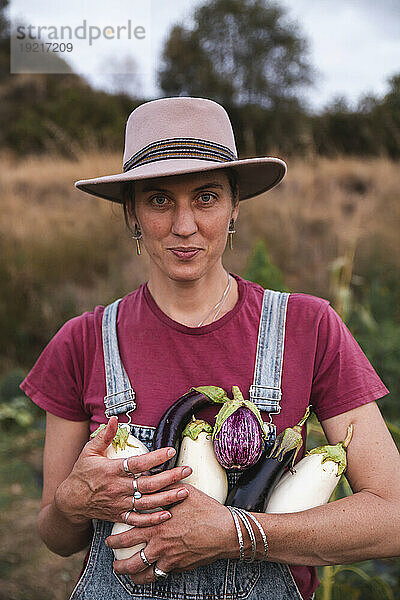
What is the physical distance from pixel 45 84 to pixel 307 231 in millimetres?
13681

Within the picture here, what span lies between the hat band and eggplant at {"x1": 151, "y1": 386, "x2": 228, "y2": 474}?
59 cm

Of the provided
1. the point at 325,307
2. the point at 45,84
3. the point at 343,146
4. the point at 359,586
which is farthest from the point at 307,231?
the point at 45,84

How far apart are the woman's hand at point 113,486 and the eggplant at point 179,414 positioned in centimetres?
8

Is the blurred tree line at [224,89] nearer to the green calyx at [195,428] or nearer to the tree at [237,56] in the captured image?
the tree at [237,56]

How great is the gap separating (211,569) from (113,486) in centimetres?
34

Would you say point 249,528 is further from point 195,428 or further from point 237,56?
point 237,56

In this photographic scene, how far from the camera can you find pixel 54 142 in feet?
41.4

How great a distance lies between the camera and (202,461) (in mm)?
1385

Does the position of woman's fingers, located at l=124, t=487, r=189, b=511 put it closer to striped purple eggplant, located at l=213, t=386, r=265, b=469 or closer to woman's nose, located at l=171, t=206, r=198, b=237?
striped purple eggplant, located at l=213, t=386, r=265, b=469

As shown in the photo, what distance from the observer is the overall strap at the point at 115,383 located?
156 centimetres

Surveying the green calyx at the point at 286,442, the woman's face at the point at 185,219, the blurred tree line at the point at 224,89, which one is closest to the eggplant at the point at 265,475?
the green calyx at the point at 286,442

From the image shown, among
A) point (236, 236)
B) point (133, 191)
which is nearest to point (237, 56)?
point (236, 236)

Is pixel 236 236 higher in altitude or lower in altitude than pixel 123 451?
higher

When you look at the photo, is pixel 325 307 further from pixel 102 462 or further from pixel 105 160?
pixel 105 160
